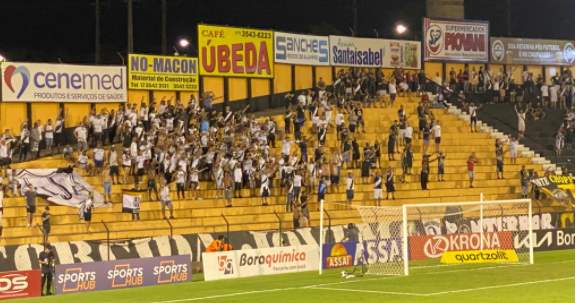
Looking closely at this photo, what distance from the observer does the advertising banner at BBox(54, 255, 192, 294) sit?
27.2 m

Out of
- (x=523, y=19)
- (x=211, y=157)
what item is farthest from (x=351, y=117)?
(x=523, y=19)

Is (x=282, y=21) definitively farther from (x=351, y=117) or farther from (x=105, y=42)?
(x=351, y=117)

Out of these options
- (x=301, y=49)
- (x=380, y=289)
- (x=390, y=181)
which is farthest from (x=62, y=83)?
(x=380, y=289)

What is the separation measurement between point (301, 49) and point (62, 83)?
12374 mm

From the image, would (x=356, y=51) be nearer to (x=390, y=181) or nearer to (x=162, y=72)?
(x=390, y=181)

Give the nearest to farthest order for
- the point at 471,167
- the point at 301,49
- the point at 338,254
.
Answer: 1. the point at 338,254
2. the point at 471,167
3. the point at 301,49

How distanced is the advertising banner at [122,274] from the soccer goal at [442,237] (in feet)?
18.3

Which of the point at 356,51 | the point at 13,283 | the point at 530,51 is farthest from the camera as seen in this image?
the point at 530,51

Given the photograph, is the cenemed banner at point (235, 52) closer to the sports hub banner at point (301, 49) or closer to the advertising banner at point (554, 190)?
the sports hub banner at point (301, 49)

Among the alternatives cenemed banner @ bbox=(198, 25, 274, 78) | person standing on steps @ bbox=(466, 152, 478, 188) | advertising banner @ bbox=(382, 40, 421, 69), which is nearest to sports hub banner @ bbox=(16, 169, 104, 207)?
cenemed banner @ bbox=(198, 25, 274, 78)

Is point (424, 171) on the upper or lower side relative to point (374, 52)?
lower

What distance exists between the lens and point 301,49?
49.9 m

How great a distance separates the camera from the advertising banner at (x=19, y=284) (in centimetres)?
2595

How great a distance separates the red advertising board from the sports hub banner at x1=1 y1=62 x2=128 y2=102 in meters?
13.8
